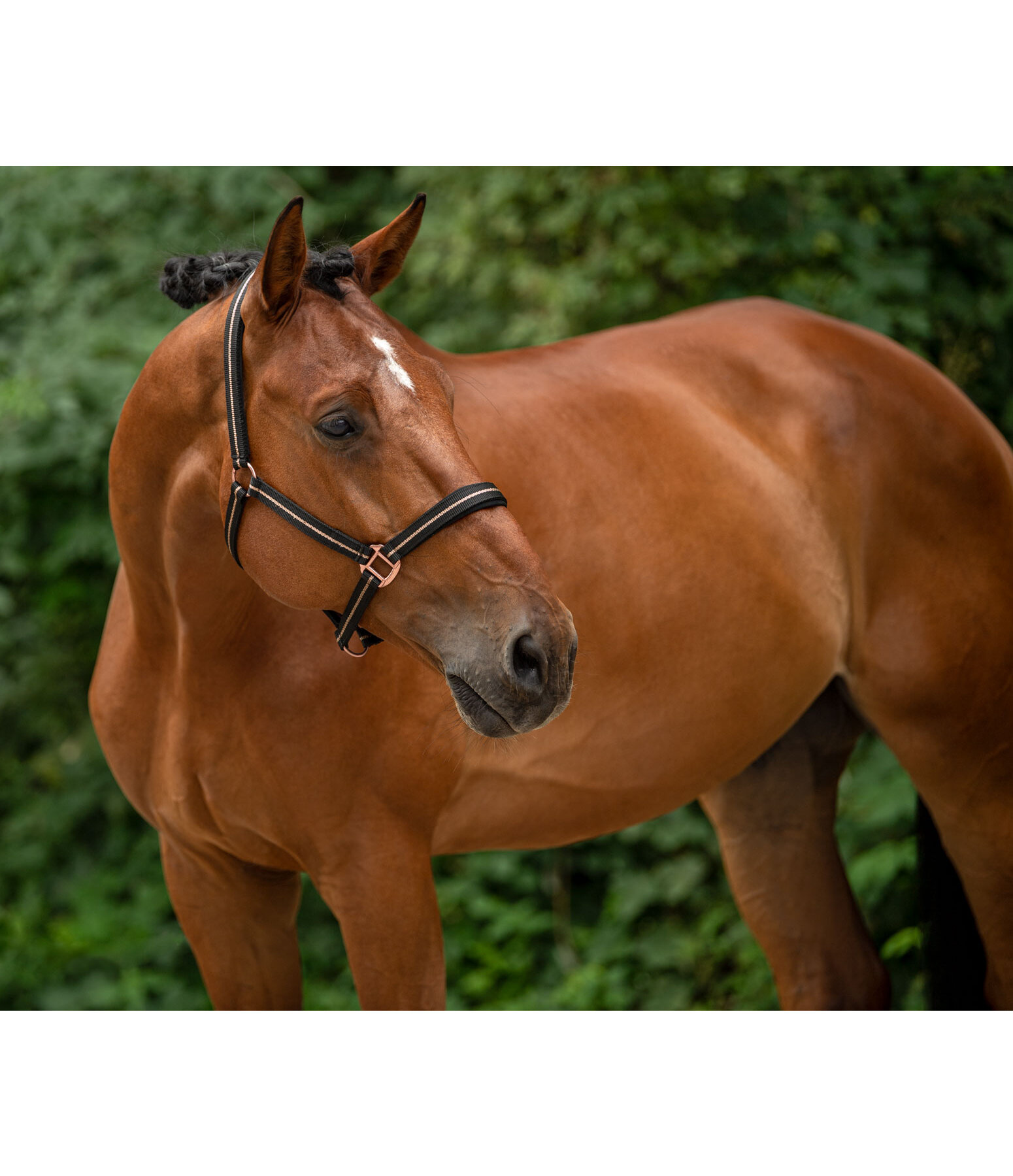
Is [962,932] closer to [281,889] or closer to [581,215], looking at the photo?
[281,889]

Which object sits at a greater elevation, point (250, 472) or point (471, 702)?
point (250, 472)

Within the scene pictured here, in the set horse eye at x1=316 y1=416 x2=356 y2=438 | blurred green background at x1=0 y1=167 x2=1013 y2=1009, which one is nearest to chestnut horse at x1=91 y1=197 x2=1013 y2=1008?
horse eye at x1=316 y1=416 x2=356 y2=438

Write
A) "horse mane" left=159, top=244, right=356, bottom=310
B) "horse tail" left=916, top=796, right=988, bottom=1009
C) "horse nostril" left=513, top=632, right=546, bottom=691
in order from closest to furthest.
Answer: "horse nostril" left=513, top=632, right=546, bottom=691
"horse mane" left=159, top=244, right=356, bottom=310
"horse tail" left=916, top=796, right=988, bottom=1009

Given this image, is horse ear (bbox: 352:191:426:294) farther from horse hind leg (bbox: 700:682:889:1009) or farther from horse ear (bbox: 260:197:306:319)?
horse hind leg (bbox: 700:682:889:1009)

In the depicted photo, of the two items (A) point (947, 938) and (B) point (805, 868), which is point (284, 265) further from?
(A) point (947, 938)

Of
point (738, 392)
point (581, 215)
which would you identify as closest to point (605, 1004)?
point (738, 392)

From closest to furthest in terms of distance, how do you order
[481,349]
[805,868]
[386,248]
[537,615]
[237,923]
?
[537,615]
[386,248]
[237,923]
[805,868]
[481,349]

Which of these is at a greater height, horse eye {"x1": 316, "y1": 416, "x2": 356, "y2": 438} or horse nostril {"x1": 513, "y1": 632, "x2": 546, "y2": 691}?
horse eye {"x1": 316, "y1": 416, "x2": 356, "y2": 438}

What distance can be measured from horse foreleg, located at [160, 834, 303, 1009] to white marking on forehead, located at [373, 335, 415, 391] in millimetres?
825

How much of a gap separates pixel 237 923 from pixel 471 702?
75cm

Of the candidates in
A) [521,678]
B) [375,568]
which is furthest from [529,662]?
[375,568]

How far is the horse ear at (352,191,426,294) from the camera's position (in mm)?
1389

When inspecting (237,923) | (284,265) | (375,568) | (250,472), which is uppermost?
(284,265)

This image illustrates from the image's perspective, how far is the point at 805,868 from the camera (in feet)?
7.52
